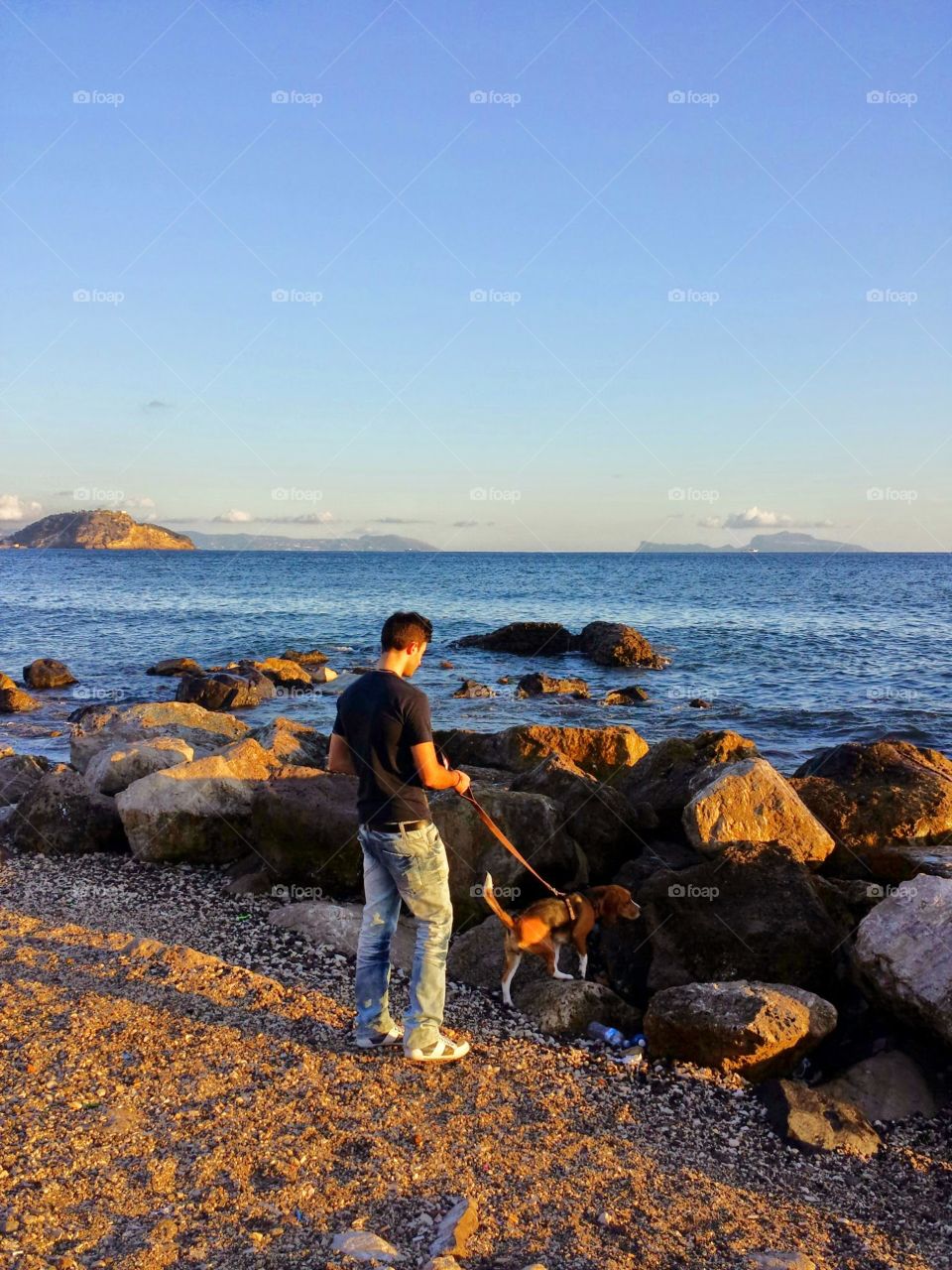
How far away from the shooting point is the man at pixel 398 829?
19.1ft

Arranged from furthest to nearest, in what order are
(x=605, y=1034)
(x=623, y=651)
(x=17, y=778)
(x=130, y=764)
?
(x=623, y=651)
(x=17, y=778)
(x=130, y=764)
(x=605, y=1034)

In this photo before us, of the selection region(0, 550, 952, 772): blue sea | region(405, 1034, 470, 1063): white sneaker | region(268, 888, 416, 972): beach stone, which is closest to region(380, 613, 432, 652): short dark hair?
region(405, 1034, 470, 1063): white sneaker

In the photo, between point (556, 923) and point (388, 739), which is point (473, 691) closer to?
point (556, 923)

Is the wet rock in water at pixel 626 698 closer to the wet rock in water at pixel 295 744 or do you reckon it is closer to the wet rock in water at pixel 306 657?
the wet rock in water at pixel 295 744

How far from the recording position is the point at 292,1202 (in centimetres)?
447

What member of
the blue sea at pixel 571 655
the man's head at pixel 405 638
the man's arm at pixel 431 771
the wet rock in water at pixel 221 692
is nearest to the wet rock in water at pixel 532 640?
the blue sea at pixel 571 655

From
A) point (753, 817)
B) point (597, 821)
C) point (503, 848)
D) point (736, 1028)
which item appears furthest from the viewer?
point (597, 821)

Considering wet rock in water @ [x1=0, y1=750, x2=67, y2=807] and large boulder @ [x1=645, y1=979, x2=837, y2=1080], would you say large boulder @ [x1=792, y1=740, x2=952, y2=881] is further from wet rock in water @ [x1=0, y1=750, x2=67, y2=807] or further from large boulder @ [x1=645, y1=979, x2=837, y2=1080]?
wet rock in water @ [x1=0, y1=750, x2=67, y2=807]

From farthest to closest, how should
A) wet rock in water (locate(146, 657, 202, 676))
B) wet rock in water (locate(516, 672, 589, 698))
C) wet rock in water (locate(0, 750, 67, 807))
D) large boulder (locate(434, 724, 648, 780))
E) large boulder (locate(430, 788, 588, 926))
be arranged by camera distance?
wet rock in water (locate(146, 657, 202, 676)) → wet rock in water (locate(516, 672, 589, 698)) → large boulder (locate(434, 724, 648, 780)) → wet rock in water (locate(0, 750, 67, 807)) → large boulder (locate(430, 788, 588, 926))

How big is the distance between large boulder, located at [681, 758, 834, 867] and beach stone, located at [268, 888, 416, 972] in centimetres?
315

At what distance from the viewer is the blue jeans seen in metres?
5.97

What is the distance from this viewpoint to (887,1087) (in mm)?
6469

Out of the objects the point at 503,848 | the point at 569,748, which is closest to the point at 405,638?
the point at 503,848

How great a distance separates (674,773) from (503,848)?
3.67 meters
